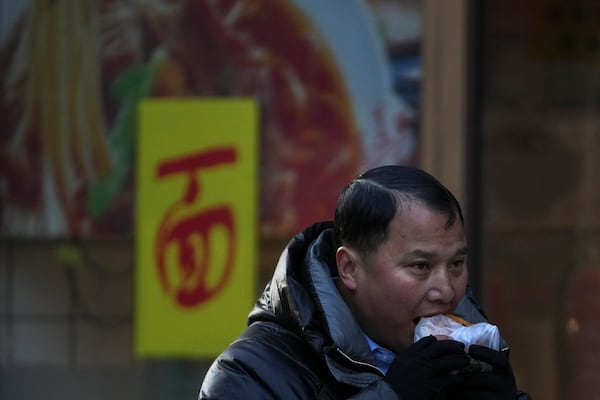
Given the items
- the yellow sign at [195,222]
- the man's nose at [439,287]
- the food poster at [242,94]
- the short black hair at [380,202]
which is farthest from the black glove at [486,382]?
the yellow sign at [195,222]

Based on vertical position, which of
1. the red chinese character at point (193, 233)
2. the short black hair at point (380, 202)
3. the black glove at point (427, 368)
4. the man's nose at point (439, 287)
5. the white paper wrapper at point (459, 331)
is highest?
the short black hair at point (380, 202)

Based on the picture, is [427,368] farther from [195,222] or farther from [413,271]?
[195,222]

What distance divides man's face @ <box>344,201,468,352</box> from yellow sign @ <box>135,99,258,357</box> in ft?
9.43

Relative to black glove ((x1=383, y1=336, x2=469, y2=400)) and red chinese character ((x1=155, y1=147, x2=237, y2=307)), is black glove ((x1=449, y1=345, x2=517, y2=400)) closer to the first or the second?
black glove ((x1=383, y1=336, x2=469, y2=400))

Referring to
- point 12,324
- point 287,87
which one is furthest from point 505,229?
point 12,324

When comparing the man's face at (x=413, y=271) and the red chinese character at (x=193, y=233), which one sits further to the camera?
the red chinese character at (x=193, y=233)

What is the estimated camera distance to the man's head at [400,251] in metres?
2.46

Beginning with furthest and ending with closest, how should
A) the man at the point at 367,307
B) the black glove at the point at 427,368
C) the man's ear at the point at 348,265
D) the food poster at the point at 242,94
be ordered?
the food poster at the point at 242,94 → the man's ear at the point at 348,265 → the man at the point at 367,307 → the black glove at the point at 427,368

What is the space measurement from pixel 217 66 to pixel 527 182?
1534 millimetres

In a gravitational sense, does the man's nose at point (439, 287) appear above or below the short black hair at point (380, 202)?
below

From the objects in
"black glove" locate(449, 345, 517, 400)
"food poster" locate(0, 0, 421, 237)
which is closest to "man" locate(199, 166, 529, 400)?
"black glove" locate(449, 345, 517, 400)

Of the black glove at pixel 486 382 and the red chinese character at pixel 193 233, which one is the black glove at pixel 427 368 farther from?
the red chinese character at pixel 193 233

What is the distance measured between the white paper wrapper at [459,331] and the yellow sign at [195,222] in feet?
9.67

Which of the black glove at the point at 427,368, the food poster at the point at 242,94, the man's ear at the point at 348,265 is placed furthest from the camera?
the food poster at the point at 242,94
